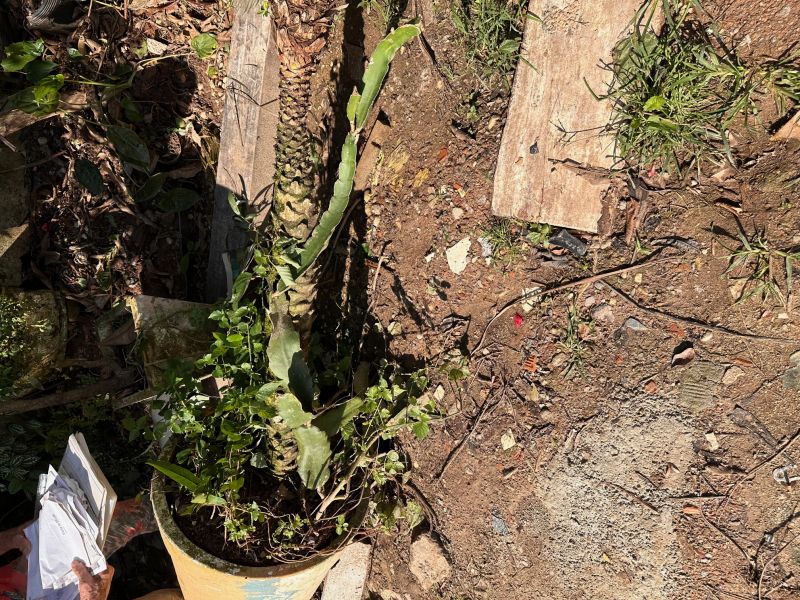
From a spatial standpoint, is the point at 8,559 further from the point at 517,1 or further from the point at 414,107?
the point at 517,1

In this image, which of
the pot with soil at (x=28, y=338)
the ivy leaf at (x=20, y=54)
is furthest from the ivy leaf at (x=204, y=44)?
the pot with soil at (x=28, y=338)

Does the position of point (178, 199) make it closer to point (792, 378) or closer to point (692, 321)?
point (692, 321)

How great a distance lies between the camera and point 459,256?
2309 mm

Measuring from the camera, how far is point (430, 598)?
2381 millimetres

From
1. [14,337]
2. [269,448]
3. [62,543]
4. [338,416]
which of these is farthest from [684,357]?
[14,337]

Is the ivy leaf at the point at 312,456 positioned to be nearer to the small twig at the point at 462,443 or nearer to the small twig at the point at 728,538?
the small twig at the point at 462,443

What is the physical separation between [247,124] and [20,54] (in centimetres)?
98

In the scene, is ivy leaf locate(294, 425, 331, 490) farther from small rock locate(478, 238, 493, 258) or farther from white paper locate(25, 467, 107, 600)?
small rock locate(478, 238, 493, 258)

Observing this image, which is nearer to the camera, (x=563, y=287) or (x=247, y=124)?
(x=563, y=287)

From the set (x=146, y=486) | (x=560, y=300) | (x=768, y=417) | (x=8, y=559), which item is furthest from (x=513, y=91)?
(x=8, y=559)

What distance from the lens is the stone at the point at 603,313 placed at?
2061 millimetres

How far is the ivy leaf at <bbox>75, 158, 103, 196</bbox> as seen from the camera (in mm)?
2746

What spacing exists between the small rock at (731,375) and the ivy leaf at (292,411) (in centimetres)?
136

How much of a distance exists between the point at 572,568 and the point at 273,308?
1405 mm
